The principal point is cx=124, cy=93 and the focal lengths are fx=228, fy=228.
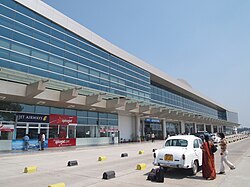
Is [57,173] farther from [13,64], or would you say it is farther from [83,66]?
[83,66]

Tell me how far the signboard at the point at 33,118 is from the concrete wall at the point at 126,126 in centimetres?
1428

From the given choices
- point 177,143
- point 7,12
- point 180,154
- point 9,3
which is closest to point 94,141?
point 7,12

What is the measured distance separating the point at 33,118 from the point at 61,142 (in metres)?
4.40

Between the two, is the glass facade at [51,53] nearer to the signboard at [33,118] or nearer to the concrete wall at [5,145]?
the signboard at [33,118]

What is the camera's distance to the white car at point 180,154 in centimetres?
917

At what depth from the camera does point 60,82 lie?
2006cm

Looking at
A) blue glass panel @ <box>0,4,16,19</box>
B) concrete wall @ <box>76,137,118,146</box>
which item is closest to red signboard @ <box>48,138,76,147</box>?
concrete wall @ <box>76,137,118,146</box>

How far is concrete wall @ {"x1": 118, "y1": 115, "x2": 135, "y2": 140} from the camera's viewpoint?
1417 inches

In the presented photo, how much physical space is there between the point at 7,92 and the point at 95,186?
44.4 ft

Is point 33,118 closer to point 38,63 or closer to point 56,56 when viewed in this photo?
point 38,63

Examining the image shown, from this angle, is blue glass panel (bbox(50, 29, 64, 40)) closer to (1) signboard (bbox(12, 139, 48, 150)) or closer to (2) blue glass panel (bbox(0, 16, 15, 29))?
(2) blue glass panel (bbox(0, 16, 15, 29))

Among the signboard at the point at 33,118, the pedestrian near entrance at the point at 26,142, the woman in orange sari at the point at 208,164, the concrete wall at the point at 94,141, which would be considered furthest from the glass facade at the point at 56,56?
the woman in orange sari at the point at 208,164

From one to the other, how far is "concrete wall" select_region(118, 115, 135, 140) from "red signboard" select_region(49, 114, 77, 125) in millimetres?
10410

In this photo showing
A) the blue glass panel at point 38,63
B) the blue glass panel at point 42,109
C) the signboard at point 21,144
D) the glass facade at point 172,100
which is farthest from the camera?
the glass facade at point 172,100
